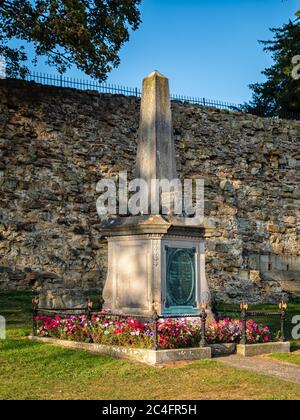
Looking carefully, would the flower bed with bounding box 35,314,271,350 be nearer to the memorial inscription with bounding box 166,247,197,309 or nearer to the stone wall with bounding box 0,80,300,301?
the memorial inscription with bounding box 166,247,197,309

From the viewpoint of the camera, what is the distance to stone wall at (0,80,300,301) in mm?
20672

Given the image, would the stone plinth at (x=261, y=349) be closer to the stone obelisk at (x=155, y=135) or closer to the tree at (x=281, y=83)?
the stone obelisk at (x=155, y=135)

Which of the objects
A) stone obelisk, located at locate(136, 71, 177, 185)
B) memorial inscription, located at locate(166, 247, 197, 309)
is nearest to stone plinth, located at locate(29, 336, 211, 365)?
memorial inscription, located at locate(166, 247, 197, 309)

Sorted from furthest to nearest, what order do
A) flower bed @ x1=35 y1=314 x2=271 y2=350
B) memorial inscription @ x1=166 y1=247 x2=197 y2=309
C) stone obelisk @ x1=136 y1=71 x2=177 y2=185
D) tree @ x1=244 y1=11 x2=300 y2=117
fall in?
tree @ x1=244 y1=11 x2=300 y2=117 < stone obelisk @ x1=136 y1=71 x2=177 y2=185 < memorial inscription @ x1=166 y1=247 x2=197 y2=309 < flower bed @ x1=35 y1=314 x2=271 y2=350

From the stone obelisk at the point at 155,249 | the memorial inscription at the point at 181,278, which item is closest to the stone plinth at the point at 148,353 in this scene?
the stone obelisk at the point at 155,249

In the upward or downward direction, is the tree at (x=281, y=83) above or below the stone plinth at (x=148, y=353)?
above

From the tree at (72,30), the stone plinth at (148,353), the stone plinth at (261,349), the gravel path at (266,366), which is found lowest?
the gravel path at (266,366)

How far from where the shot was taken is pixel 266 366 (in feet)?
30.9

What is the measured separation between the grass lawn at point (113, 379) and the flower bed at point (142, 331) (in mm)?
542

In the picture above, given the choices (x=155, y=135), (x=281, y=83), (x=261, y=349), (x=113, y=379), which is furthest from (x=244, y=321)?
(x=281, y=83)

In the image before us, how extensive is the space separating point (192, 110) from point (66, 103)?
17.8 ft

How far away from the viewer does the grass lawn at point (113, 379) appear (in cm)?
748

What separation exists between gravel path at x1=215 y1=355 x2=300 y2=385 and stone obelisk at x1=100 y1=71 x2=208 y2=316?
56.6 inches

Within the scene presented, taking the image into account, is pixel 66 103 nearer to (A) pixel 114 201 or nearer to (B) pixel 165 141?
(A) pixel 114 201
